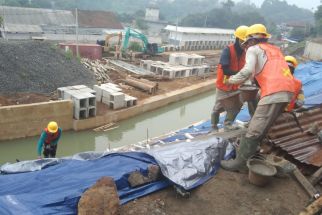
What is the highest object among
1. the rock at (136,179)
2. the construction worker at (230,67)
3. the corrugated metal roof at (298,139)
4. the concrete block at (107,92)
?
the construction worker at (230,67)

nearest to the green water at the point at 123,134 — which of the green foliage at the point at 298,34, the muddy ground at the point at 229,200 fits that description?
the muddy ground at the point at 229,200

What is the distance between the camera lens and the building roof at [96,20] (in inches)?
1689

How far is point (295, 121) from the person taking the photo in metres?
5.88

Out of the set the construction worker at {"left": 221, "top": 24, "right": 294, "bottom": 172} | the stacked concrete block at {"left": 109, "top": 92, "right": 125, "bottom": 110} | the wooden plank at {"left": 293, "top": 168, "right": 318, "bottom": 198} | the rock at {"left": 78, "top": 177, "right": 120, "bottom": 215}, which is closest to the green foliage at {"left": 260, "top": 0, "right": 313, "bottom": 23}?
the stacked concrete block at {"left": 109, "top": 92, "right": 125, "bottom": 110}

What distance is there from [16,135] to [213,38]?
1340 inches

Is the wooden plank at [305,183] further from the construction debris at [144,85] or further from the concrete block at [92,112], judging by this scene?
the construction debris at [144,85]

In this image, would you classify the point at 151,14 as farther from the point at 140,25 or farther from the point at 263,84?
the point at 263,84

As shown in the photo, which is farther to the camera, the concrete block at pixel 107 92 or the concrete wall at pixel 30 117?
the concrete block at pixel 107 92

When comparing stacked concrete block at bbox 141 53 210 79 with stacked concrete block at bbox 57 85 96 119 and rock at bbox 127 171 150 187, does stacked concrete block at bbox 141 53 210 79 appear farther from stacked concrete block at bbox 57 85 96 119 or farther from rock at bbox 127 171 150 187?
rock at bbox 127 171 150 187

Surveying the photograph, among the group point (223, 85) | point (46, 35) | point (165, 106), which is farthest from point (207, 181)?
point (46, 35)

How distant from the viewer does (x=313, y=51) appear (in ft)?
106

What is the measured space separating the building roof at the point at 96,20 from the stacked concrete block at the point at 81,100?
104 ft

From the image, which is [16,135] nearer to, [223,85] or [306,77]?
[223,85]

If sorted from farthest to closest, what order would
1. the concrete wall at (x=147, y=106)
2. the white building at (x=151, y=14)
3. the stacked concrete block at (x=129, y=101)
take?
1. the white building at (x=151, y=14)
2. the stacked concrete block at (x=129, y=101)
3. the concrete wall at (x=147, y=106)
